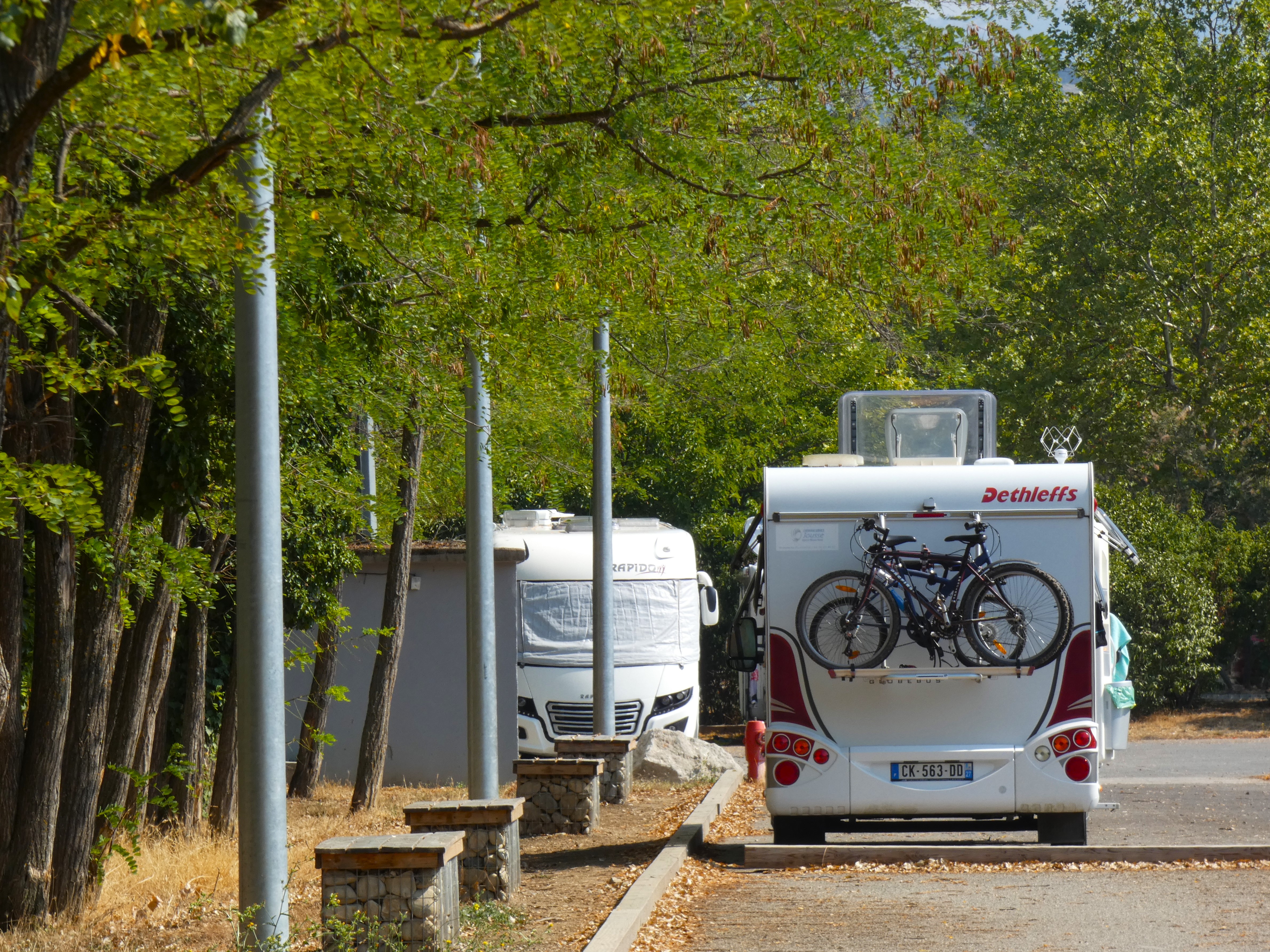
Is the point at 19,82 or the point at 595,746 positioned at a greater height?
the point at 19,82

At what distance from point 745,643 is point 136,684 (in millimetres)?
4554

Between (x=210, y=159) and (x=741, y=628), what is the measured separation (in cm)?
686

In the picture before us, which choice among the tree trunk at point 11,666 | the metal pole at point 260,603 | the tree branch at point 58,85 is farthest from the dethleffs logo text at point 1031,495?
the tree branch at point 58,85

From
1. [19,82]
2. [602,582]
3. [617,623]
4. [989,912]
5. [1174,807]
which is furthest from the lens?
[617,623]

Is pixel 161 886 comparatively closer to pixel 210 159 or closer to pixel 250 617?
pixel 250 617

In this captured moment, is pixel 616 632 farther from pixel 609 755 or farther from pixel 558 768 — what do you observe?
pixel 558 768

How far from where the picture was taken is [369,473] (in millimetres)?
15984

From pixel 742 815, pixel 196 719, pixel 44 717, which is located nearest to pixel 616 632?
pixel 742 815

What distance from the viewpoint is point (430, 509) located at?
21.5 meters

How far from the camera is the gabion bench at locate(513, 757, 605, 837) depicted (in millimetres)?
12461

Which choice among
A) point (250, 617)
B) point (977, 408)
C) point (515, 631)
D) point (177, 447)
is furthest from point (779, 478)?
point (515, 631)

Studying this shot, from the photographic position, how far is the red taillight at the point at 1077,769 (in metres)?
10.2

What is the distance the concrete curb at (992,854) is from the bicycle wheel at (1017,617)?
1.33 metres

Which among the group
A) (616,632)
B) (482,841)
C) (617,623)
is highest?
(617,623)
